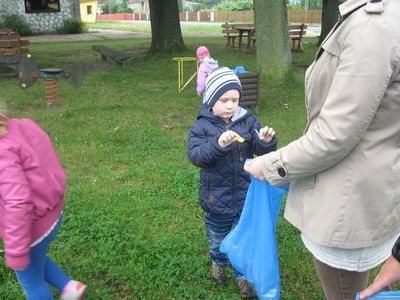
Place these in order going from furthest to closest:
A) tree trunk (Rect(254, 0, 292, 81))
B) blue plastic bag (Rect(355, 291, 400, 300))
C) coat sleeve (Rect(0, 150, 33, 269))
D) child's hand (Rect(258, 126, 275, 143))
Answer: tree trunk (Rect(254, 0, 292, 81)) → child's hand (Rect(258, 126, 275, 143)) → coat sleeve (Rect(0, 150, 33, 269)) → blue plastic bag (Rect(355, 291, 400, 300))

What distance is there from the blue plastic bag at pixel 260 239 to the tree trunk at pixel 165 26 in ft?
39.2

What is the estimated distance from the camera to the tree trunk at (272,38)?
848cm

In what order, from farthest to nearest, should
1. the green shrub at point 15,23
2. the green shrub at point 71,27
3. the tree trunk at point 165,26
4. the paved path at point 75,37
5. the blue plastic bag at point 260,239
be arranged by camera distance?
the green shrub at point 71,27, the green shrub at point 15,23, the paved path at point 75,37, the tree trunk at point 165,26, the blue plastic bag at point 260,239

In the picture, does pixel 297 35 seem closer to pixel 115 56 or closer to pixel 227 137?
pixel 115 56

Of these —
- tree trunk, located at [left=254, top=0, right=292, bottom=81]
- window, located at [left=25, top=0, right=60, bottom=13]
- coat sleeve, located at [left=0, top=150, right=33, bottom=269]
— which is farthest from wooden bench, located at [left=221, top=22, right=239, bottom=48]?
window, located at [left=25, top=0, right=60, bottom=13]

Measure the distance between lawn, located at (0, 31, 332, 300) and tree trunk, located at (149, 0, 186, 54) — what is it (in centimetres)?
478

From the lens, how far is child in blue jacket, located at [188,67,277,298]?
258cm

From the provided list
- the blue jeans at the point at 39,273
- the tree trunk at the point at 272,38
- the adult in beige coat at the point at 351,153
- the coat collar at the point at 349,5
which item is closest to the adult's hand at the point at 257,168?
the adult in beige coat at the point at 351,153

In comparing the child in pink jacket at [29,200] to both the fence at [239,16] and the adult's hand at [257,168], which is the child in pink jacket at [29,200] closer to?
the adult's hand at [257,168]

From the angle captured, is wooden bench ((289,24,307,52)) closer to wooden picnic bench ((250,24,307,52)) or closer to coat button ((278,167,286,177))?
wooden picnic bench ((250,24,307,52))

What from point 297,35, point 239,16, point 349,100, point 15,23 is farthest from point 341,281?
point 239,16

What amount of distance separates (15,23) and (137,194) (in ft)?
87.7

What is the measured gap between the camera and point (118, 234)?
3652 millimetres

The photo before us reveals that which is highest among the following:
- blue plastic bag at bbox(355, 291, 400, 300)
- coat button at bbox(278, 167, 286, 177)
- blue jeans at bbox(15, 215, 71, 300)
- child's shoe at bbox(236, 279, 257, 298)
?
coat button at bbox(278, 167, 286, 177)
